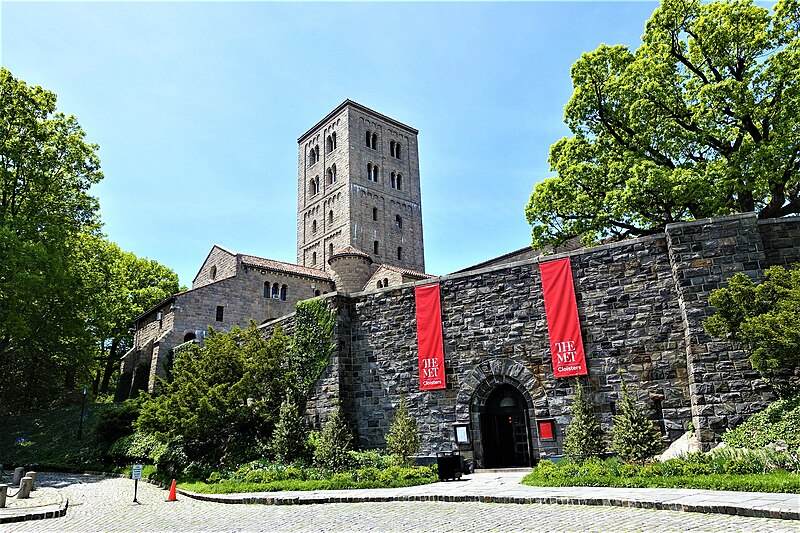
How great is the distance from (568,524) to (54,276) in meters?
24.4

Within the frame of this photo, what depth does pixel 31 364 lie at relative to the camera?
3391 cm

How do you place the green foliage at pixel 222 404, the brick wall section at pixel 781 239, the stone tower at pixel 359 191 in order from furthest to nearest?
the stone tower at pixel 359 191 < the green foliage at pixel 222 404 < the brick wall section at pixel 781 239

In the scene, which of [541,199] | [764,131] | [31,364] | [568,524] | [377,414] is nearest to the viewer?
[568,524]

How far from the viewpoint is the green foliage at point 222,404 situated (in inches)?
698

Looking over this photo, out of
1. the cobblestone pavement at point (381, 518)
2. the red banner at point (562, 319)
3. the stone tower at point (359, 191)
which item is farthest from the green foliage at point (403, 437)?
the stone tower at point (359, 191)

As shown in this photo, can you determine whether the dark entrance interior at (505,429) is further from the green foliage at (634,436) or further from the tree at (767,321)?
the tree at (767,321)

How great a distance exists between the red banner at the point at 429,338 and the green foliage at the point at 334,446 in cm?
284

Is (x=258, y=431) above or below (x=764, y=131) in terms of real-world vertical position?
below

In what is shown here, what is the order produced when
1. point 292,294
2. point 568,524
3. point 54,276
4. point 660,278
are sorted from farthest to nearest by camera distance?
point 292,294
point 54,276
point 660,278
point 568,524

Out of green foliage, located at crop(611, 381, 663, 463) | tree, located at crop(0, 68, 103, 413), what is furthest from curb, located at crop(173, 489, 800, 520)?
tree, located at crop(0, 68, 103, 413)

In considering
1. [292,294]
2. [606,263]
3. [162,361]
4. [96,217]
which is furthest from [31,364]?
[606,263]

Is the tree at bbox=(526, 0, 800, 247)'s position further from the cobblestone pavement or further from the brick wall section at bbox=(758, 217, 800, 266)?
the cobblestone pavement

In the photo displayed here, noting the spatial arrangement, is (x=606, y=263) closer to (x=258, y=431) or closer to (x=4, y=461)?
(x=258, y=431)

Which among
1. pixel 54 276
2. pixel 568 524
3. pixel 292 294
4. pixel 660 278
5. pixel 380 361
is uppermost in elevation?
pixel 292 294
